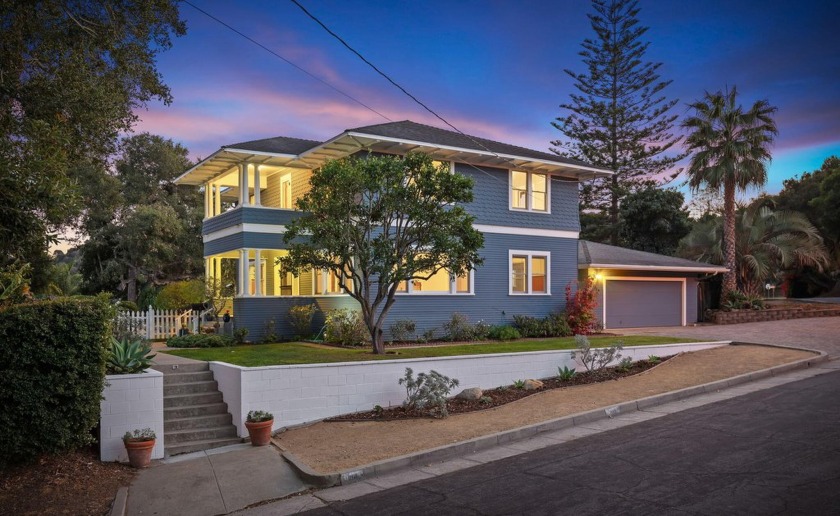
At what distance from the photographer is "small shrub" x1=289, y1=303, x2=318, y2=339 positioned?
2055cm

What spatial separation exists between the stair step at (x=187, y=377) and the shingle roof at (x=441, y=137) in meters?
8.98

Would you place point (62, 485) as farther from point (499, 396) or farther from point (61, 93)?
point (499, 396)

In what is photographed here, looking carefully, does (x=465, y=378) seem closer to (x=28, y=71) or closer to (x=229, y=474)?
(x=229, y=474)

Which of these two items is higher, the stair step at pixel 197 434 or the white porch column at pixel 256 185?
the white porch column at pixel 256 185

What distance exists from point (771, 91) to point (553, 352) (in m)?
20.5

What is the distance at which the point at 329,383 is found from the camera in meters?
11.7

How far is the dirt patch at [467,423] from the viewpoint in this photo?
30.8 ft

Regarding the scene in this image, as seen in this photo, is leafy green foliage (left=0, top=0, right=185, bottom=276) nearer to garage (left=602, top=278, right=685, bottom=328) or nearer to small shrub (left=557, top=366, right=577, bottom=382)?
small shrub (left=557, top=366, right=577, bottom=382)

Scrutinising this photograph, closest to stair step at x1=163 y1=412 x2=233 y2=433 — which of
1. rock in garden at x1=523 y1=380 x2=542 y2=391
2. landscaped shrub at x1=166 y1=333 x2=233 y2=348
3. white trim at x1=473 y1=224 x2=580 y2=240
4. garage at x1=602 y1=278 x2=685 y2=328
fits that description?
rock in garden at x1=523 y1=380 x2=542 y2=391

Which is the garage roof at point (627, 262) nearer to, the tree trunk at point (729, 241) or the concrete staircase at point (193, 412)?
the tree trunk at point (729, 241)

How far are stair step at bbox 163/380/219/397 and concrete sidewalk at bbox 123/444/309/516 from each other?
197 centimetres

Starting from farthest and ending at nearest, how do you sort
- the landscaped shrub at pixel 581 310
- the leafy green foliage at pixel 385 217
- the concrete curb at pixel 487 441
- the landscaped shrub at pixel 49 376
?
the landscaped shrub at pixel 581 310
the leafy green foliage at pixel 385 217
the concrete curb at pixel 487 441
the landscaped shrub at pixel 49 376

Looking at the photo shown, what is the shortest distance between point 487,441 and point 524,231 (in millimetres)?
14442

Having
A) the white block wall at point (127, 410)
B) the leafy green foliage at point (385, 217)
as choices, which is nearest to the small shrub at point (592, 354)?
the leafy green foliage at point (385, 217)
